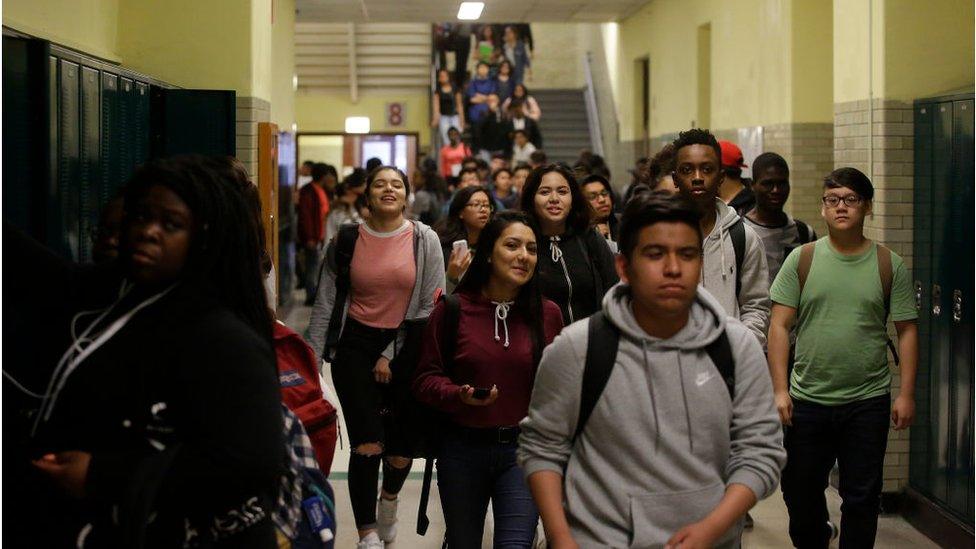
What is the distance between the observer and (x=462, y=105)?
25.8m

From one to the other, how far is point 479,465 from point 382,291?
1.81 meters

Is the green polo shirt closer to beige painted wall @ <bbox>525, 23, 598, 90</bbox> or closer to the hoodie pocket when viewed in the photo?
the hoodie pocket

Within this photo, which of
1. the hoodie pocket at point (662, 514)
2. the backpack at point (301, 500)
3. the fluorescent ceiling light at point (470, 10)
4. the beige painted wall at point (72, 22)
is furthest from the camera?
the fluorescent ceiling light at point (470, 10)

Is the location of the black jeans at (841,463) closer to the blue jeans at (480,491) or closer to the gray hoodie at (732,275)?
the gray hoodie at (732,275)

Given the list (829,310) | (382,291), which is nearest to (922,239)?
(829,310)

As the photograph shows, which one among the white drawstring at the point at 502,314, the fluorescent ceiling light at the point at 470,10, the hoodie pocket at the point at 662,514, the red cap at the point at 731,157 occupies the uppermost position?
the fluorescent ceiling light at the point at 470,10

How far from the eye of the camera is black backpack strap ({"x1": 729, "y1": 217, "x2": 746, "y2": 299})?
5.40 metres

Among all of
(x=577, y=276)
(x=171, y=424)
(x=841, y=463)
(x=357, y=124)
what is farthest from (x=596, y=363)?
(x=357, y=124)

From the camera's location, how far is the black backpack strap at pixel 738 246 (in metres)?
5.40

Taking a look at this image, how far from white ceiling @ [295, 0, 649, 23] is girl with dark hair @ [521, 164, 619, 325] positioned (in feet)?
37.1

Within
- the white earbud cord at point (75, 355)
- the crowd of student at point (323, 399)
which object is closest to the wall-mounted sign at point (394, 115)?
the crowd of student at point (323, 399)

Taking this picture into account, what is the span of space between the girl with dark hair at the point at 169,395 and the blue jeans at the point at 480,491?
6.57ft

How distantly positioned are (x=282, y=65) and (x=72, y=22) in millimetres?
8276

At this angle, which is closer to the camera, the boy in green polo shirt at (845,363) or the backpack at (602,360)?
the backpack at (602,360)
